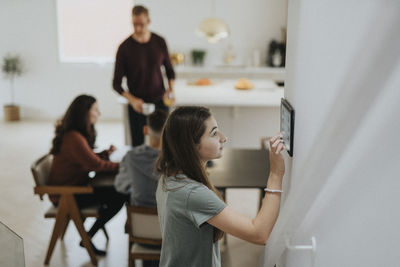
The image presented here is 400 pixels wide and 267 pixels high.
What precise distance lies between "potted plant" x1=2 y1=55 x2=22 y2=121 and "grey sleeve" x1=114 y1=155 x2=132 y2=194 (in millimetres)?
5474

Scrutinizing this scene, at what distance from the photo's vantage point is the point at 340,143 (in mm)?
1209

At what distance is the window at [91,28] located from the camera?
8102mm

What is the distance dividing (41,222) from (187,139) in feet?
10.0

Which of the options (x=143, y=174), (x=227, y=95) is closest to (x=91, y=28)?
(x=227, y=95)

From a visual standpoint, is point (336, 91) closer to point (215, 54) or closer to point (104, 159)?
point (104, 159)

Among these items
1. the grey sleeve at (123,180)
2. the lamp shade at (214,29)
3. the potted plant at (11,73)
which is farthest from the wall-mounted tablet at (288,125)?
the potted plant at (11,73)

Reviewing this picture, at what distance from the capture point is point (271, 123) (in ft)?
17.9

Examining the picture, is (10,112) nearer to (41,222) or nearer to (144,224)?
(41,222)

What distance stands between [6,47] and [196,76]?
3221 millimetres

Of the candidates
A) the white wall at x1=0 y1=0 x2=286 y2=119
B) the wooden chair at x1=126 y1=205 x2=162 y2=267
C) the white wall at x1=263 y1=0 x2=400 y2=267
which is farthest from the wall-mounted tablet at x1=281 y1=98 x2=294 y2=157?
the white wall at x1=0 y1=0 x2=286 y2=119

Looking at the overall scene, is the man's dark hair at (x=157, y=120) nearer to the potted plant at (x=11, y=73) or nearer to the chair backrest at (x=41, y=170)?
the chair backrest at (x=41, y=170)

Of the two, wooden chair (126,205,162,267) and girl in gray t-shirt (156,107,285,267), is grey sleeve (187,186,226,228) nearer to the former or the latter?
girl in gray t-shirt (156,107,285,267)

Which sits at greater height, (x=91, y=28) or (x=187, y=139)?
(x=91, y=28)

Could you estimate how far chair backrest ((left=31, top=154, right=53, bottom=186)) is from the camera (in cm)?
318
